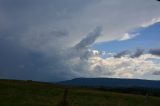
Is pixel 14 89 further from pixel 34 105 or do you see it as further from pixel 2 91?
pixel 34 105

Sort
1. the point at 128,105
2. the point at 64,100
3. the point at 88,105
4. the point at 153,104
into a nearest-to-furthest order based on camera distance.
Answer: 1. the point at 64,100
2. the point at 88,105
3. the point at 128,105
4. the point at 153,104

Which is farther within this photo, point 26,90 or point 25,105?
point 26,90

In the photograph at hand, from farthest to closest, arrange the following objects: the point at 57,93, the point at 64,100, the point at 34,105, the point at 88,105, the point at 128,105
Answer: the point at 57,93 → the point at 128,105 → the point at 88,105 → the point at 34,105 → the point at 64,100

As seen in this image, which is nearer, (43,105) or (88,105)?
(43,105)

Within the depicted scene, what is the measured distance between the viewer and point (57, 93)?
87.7 m

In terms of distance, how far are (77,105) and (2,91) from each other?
26.9 metres

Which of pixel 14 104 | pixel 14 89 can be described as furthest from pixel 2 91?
pixel 14 104

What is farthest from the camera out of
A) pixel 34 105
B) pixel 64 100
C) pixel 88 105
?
pixel 88 105

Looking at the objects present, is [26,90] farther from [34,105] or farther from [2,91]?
[34,105]

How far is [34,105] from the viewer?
201 ft

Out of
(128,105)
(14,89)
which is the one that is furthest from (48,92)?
(128,105)

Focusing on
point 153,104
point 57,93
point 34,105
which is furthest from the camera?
point 57,93

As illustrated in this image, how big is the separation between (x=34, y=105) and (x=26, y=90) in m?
30.2

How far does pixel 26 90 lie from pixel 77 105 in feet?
94.7
